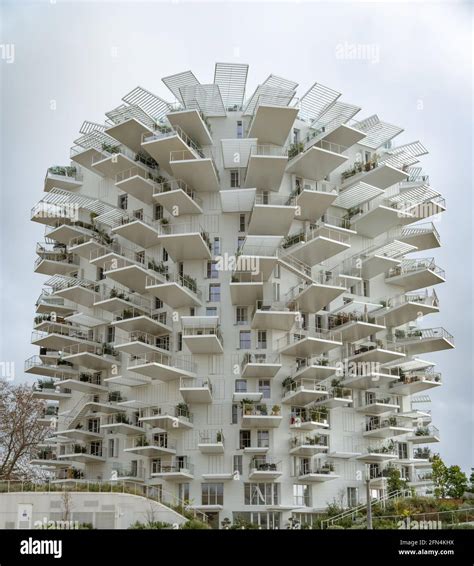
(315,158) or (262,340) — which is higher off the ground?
(315,158)

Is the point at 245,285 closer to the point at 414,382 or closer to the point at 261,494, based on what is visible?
the point at 261,494

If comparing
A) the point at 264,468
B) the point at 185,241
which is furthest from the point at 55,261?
the point at 264,468

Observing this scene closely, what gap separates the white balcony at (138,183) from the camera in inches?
2420

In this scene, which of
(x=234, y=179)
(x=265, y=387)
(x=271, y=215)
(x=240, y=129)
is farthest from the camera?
(x=240, y=129)

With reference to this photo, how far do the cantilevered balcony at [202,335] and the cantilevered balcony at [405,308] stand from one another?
1330 cm

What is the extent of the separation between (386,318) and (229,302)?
12831 millimetres

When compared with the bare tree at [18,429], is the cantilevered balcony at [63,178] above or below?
above

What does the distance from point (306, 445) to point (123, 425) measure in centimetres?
1312

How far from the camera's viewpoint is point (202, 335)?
56.8 meters

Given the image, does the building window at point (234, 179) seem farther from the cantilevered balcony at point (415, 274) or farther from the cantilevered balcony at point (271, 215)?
the cantilevered balcony at point (415, 274)

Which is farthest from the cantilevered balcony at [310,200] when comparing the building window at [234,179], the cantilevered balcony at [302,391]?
the cantilevered balcony at [302,391]

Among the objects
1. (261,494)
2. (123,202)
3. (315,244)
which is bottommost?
(261,494)

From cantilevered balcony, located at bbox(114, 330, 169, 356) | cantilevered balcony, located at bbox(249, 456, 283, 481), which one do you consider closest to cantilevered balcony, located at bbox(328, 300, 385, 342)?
cantilevered balcony, located at bbox(249, 456, 283, 481)
